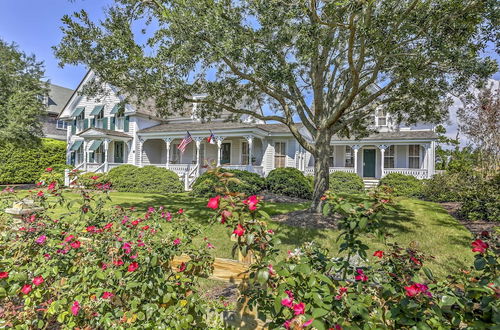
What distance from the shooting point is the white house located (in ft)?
64.9

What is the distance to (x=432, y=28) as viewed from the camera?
20.4 ft

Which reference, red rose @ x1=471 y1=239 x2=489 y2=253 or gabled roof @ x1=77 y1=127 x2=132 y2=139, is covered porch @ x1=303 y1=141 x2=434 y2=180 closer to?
gabled roof @ x1=77 y1=127 x2=132 y2=139

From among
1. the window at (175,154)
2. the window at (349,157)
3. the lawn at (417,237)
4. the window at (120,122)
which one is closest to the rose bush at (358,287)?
the lawn at (417,237)

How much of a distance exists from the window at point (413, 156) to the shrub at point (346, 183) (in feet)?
19.6

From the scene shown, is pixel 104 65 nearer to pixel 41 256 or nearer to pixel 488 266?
pixel 41 256

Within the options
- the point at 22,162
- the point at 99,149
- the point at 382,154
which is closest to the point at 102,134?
the point at 99,149

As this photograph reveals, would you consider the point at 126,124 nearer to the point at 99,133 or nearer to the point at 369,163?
the point at 99,133

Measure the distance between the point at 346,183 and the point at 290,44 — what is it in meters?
12.0

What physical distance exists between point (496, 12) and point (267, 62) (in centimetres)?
492

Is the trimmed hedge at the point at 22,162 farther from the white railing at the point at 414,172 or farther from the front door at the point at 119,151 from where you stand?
the white railing at the point at 414,172

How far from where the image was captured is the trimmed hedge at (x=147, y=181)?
56.1 feet

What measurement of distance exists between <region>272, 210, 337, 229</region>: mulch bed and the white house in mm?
10074

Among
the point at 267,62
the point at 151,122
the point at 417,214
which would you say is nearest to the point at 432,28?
the point at 267,62

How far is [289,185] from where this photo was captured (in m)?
14.9
